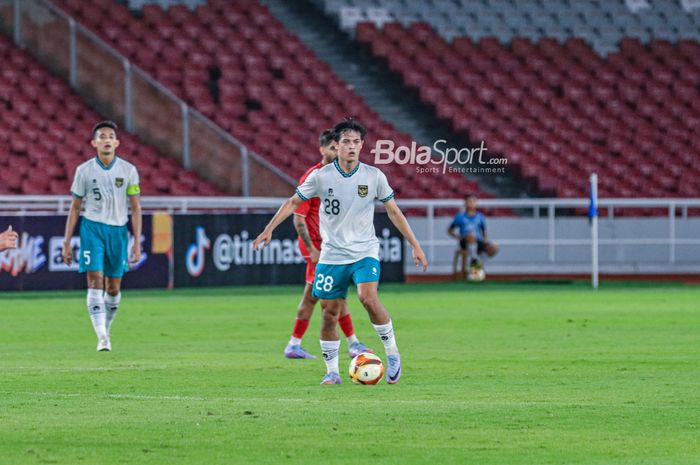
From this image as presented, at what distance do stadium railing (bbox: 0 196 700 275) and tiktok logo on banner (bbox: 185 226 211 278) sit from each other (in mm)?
5138

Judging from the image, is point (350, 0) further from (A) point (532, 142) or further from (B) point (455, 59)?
(A) point (532, 142)

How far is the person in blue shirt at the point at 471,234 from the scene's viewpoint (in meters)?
28.9

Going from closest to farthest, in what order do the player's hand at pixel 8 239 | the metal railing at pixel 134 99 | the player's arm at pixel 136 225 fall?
the player's hand at pixel 8 239 → the player's arm at pixel 136 225 → the metal railing at pixel 134 99

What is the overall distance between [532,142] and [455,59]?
3771 mm

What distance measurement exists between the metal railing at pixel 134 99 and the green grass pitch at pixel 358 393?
8711mm

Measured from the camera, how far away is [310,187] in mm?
11656

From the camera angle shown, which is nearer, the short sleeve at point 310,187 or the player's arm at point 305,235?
the short sleeve at point 310,187

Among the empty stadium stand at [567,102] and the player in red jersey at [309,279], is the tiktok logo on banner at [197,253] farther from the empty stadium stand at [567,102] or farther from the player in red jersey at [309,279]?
the player in red jersey at [309,279]

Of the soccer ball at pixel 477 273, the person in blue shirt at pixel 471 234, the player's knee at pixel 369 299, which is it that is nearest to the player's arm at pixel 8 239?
the player's knee at pixel 369 299

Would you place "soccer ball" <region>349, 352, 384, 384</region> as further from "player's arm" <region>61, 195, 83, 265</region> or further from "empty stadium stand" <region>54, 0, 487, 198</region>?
"empty stadium stand" <region>54, 0, 487, 198</region>

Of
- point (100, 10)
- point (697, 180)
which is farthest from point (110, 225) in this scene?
point (697, 180)

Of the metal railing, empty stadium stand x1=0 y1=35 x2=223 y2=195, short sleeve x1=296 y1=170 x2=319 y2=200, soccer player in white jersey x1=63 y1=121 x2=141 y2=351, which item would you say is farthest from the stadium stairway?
short sleeve x1=296 y1=170 x2=319 y2=200

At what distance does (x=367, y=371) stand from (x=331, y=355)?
436 millimetres

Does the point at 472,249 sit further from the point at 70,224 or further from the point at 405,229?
the point at 405,229
